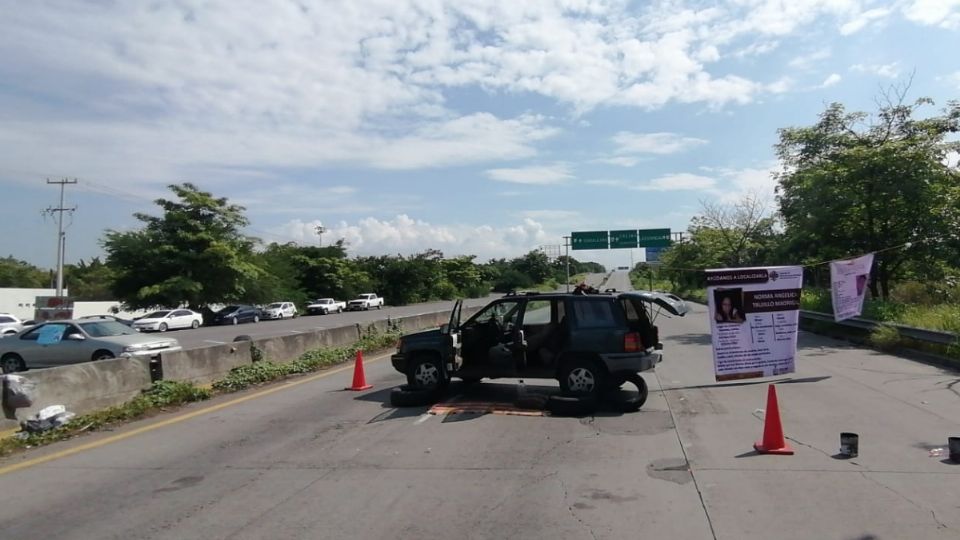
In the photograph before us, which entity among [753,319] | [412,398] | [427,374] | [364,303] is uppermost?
[364,303]

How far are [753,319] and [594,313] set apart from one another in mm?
2756

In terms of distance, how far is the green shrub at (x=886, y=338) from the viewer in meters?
17.8

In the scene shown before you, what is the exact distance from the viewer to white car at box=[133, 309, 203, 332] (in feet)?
136

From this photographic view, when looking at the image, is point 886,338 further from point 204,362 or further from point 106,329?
point 106,329

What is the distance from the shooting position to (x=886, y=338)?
59.2 ft

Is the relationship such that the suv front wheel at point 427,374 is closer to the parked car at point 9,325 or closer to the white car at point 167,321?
the parked car at point 9,325

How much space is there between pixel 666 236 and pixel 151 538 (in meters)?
59.4

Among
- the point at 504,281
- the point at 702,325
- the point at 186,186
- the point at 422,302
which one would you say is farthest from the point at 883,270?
the point at 504,281

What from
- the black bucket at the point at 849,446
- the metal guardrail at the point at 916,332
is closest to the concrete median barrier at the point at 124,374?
the black bucket at the point at 849,446

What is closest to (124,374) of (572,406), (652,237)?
(572,406)

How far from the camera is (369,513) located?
578 centimetres

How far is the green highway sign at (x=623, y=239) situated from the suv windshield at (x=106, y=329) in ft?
158

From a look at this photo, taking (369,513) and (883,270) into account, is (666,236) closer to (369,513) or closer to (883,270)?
(883,270)

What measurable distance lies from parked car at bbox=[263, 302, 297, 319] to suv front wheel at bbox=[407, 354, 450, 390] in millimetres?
46979
